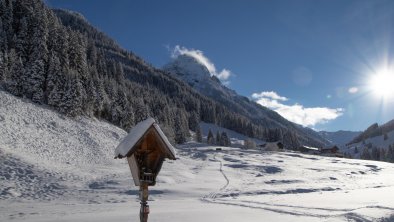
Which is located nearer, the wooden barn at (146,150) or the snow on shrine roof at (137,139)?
the snow on shrine roof at (137,139)

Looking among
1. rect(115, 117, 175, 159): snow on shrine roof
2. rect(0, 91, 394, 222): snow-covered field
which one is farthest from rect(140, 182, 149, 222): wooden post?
rect(0, 91, 394, 222): snow-covered field

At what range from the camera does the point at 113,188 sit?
31.0m

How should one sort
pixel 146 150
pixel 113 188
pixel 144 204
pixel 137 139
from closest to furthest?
pixel 137 139, pixel 144 204, pixel 146 150, pixel 113 188

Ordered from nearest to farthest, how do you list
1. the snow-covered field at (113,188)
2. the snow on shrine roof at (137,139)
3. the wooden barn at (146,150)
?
the snow on shrine roof at (137,139) < the wooden barn at (146,150) < the snow-covered field at (113,188)

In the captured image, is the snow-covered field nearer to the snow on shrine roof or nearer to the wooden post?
the wooden post

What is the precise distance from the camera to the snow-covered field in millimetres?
19344

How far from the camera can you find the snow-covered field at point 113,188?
19344 millimetres

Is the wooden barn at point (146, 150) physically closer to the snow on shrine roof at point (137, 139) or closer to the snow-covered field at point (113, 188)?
the snow on shrine roof at point (137, 139)

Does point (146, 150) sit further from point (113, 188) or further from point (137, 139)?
point (113, 188)

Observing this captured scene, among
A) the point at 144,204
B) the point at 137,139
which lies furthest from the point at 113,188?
the point at 137,139

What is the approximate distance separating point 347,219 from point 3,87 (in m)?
53.9

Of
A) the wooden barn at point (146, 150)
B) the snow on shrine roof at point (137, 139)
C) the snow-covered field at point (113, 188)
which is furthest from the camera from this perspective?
the snow-covered field at point (113, 188)

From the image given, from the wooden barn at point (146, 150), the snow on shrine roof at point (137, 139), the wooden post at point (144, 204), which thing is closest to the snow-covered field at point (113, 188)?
the wooden post at point (144, 204)

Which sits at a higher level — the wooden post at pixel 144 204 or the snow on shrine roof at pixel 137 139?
the snow on shrine roof at pixel 137 139
